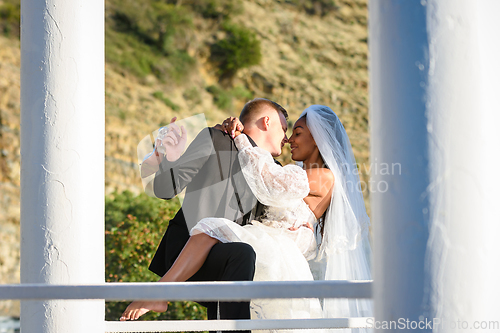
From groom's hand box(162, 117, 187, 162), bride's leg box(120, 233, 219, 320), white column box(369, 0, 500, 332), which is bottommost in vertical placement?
bride's leg box(120, 233, 219, 320)

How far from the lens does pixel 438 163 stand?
0.92 metres

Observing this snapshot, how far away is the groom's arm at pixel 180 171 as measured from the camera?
263 centimetres

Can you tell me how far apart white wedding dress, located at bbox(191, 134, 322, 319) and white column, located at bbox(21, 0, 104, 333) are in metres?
0.82

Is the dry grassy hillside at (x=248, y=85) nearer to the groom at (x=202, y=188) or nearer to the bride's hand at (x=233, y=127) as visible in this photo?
the groom at (x=202, y=188)

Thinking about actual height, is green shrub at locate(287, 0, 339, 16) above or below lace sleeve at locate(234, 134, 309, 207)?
above

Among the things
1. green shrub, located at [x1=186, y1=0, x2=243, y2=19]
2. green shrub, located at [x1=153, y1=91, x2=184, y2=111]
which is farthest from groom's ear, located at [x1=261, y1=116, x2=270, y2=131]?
green shrub, located at [x1=186, y1=0, x2=243, y2=19]

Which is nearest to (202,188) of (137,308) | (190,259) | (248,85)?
(190,259)

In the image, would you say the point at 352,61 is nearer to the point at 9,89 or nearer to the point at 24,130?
the point at 9,89

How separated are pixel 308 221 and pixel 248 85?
64.9 ft

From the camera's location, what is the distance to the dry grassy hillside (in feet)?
47.8

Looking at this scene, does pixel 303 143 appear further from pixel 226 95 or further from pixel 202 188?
pixel 226 95

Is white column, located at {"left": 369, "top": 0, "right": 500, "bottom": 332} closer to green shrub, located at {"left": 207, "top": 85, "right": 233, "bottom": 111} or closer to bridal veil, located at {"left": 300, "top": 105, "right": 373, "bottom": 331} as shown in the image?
bridal veil, located at {"left": 300, "top": 105, "right": 373, "bottom": 331}

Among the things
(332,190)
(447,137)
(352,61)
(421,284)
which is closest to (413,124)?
(447,137)

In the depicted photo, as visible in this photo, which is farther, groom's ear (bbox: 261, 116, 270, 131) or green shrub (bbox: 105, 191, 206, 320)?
green shrub (bbox: 105, 191, 206, 320)
